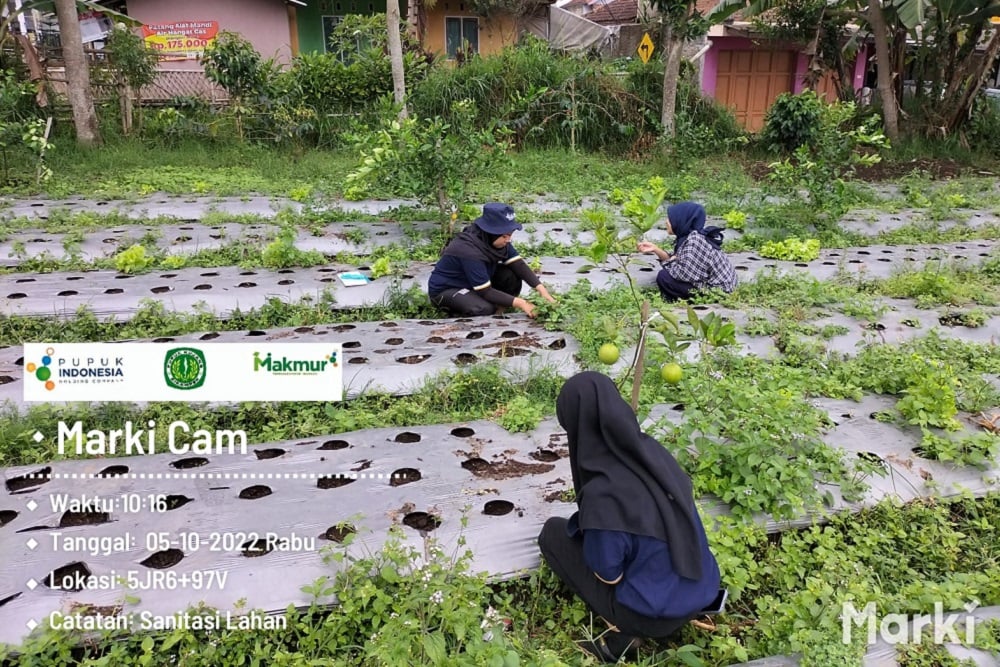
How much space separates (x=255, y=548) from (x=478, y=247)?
267 centimetres

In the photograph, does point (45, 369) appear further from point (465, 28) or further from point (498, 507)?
point (465, 28)

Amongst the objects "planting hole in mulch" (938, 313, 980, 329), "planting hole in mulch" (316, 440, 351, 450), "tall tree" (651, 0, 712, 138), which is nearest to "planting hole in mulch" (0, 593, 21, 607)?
"planting hole in mulch" (316, 440, 351, 450)

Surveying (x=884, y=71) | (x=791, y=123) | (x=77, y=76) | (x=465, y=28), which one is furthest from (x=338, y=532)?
(x=465, y=28)

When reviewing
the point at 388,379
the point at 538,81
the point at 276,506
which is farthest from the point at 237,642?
the point at 538,81

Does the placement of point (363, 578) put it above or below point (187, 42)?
below

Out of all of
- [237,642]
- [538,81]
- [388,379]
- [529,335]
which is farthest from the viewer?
[538,81]

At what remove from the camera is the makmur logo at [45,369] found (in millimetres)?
3225

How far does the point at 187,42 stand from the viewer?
14531 mm

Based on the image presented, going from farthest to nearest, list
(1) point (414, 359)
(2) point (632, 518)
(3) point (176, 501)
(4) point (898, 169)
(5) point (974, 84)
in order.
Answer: (5) point (974, 84) → (4) point (898, 169) → (1) point (414, 359) → (3) point (176, 501) → (2) point (632, 518)

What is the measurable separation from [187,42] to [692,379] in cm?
1475

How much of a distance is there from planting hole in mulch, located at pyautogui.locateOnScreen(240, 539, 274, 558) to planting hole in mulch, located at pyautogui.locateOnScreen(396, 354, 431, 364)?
5.35 feet

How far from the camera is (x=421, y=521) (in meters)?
2.74

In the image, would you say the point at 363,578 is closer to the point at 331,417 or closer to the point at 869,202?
the point at 331,417

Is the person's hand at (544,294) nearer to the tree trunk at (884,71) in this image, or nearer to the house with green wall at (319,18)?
the tree trunk at (884,71)
